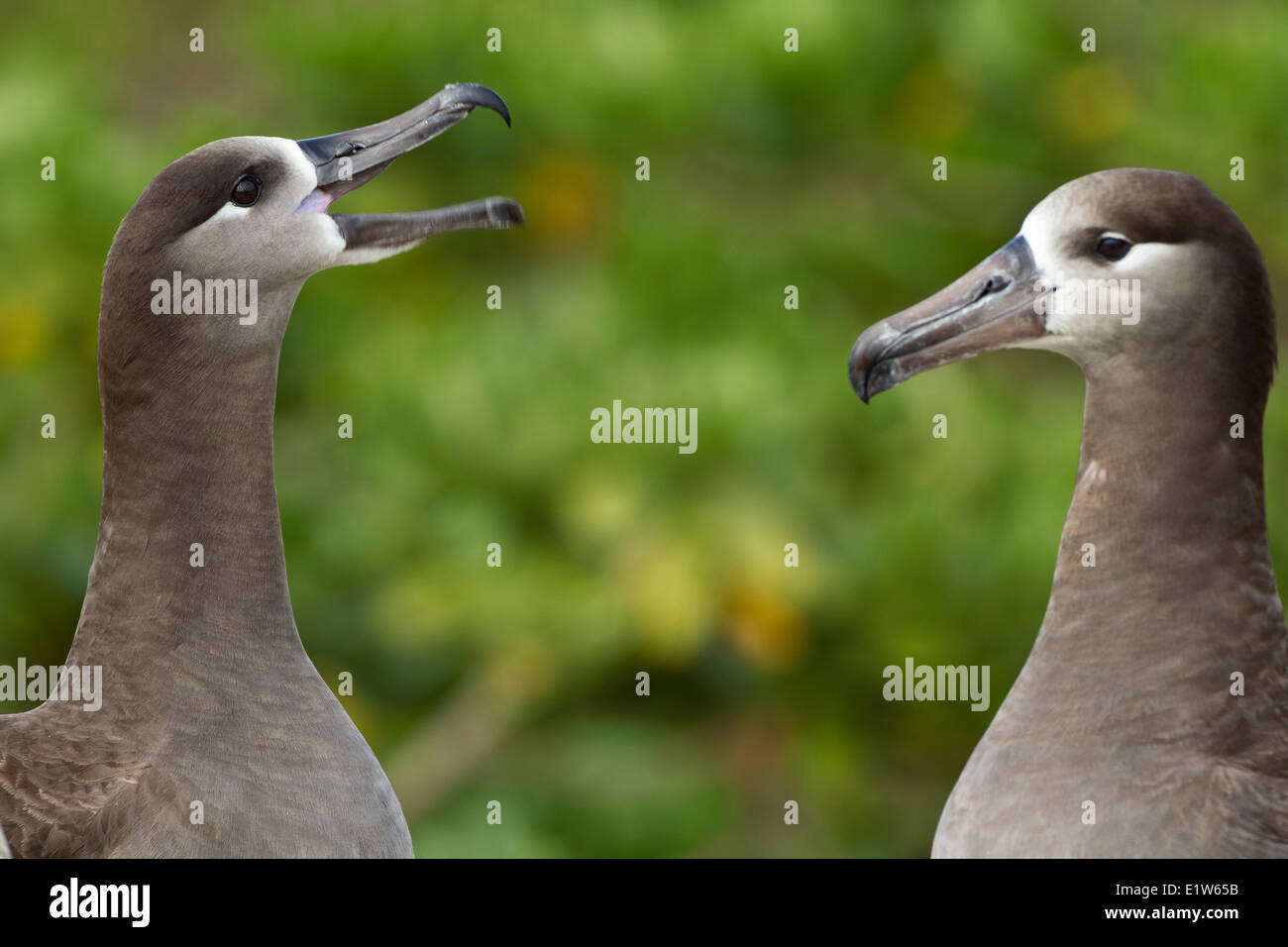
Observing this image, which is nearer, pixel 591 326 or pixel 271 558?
pixel 271 558

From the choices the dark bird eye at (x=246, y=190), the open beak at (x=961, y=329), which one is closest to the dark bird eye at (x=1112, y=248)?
the open beak at (x=961, y=329)

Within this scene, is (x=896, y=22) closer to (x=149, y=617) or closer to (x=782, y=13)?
(x=782, y=13)

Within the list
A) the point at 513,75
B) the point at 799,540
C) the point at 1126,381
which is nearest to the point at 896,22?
the point at 513,75

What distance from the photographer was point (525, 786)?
612 cm

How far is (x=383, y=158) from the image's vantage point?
325 cm

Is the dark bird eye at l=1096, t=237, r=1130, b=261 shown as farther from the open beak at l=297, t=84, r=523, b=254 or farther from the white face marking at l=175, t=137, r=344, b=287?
the white face marking at l=175, t=137, r=344, b=287

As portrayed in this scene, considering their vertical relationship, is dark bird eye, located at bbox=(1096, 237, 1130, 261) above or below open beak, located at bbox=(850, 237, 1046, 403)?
above

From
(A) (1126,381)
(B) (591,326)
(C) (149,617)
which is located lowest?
(C) (149,617)

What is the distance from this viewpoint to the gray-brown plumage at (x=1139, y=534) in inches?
127

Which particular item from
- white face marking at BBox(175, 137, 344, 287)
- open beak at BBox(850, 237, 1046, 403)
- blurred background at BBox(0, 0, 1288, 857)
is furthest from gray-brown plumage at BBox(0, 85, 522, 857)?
blurred background at BBox(0, 0, 1288, 857)

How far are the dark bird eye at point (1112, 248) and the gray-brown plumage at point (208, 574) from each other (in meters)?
1.15

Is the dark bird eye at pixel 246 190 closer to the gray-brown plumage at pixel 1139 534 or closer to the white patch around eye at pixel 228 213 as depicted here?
the white patch around eye at pixel 228 213

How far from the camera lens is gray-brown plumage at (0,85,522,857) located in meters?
3.07

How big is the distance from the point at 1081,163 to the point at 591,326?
2.37 m
